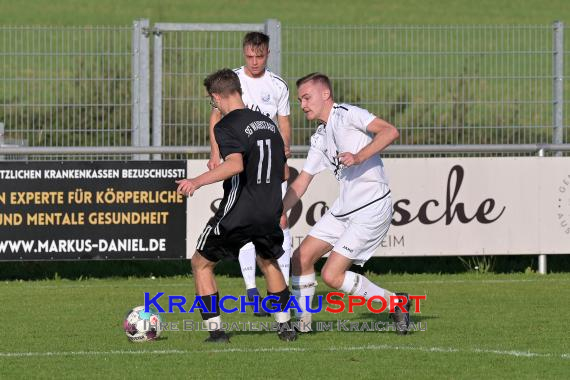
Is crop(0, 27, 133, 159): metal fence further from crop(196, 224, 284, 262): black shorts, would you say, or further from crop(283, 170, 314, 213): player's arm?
crop(196, 224, 284, 262): black shorts

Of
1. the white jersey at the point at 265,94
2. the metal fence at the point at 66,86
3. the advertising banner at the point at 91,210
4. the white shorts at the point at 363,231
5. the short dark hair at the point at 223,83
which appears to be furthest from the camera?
the metal fence at the point at 66,86

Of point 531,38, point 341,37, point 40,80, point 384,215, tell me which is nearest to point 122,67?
point 40,80

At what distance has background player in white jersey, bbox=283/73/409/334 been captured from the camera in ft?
31.8

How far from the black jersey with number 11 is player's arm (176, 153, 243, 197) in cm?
12

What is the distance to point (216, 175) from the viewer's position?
28.7 feet

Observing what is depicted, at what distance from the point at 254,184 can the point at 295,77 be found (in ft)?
20.0

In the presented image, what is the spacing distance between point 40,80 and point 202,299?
601 cm

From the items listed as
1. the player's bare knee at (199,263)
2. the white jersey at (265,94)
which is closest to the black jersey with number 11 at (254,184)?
the player's bare knee at (199,263)

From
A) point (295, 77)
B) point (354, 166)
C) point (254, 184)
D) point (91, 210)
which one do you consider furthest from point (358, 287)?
point (295, 77)

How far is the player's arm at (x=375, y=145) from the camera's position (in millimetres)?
9117

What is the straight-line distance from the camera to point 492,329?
1014cm

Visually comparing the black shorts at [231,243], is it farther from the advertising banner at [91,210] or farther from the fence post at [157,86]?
the fence post at [157,86]

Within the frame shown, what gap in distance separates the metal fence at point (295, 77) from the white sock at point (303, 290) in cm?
492

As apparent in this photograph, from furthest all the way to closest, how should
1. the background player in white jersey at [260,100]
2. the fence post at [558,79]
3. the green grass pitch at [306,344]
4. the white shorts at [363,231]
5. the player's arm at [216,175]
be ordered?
the fence post at [558,79] < the background player in white jersey at [260,100] < the white shorts at [363,231] < the player's arm at [216,175] < the green grass pitch at [306,344]
